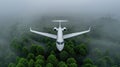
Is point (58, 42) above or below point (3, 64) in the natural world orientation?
above

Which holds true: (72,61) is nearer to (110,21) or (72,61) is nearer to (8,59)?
(8,59)

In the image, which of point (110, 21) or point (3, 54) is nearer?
point (3, 54)

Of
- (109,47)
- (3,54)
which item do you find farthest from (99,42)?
(3,54)

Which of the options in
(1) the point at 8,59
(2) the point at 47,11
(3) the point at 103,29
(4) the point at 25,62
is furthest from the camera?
(2) the point at 47,11

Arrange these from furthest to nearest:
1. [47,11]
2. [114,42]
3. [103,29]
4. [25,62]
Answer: [47,11], [103,29], [114,42], [25,62]

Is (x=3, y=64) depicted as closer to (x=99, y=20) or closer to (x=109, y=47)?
(x=109, y=47)

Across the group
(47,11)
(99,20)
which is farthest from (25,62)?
(47,11)
